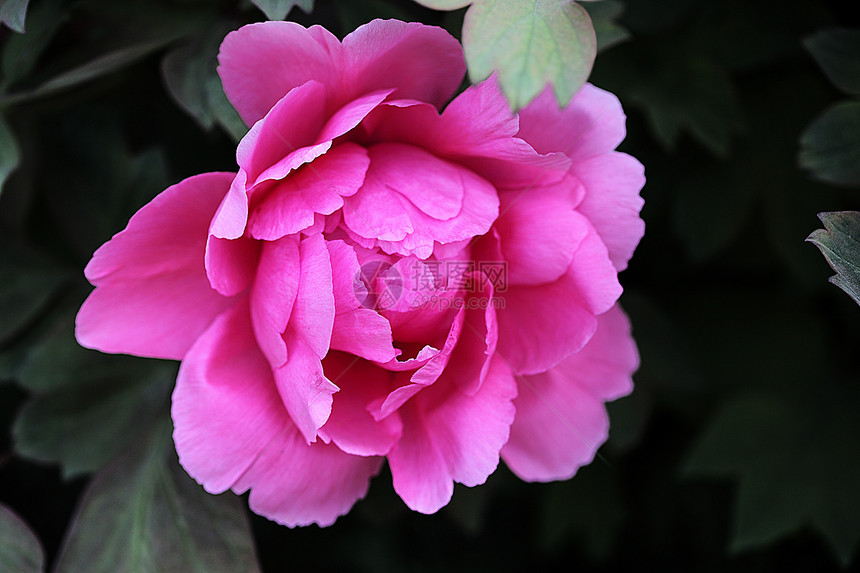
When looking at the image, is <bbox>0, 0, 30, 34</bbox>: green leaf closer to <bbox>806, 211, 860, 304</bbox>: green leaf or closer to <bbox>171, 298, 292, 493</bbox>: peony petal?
<bbox>171, 298, 292, 493</bbox>: peony petal

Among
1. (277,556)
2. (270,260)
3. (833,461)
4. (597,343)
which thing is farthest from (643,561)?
(270,260)

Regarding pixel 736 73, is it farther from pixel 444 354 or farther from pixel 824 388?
pixel 444 354

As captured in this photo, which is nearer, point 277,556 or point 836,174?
point 836,174

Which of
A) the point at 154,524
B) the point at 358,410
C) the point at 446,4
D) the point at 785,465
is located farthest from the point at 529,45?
the point at 785,465

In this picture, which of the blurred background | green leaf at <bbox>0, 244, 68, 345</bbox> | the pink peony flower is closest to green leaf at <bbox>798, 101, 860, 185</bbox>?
the blurred background

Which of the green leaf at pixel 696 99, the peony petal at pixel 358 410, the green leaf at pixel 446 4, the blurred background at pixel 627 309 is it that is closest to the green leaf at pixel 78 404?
the blurred background at pixel 627 309

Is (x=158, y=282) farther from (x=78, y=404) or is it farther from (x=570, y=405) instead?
(x=570, y=405)

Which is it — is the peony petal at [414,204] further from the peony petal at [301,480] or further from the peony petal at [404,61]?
the peony petal at [301,480]
